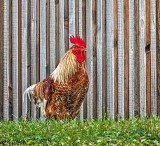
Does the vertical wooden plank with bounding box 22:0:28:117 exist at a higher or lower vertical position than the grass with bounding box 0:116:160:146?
higher

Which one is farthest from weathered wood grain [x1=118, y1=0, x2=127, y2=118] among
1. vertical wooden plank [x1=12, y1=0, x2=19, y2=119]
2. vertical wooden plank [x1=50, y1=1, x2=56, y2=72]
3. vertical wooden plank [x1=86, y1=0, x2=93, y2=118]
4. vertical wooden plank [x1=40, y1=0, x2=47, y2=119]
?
vertical wooden plank [x1=12, y1=0, x2=19, y2=119]

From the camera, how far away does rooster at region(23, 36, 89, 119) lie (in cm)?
868

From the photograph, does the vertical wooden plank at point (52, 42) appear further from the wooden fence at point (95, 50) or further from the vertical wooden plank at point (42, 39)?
the vertical wooden plank at point (42, 39)

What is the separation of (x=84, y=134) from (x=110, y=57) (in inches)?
116

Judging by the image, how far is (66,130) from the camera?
23.1 ft

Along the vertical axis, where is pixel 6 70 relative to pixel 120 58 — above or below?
below

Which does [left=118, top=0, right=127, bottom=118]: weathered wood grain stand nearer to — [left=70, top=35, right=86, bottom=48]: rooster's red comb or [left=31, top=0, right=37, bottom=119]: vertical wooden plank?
[left=70, top=35, right=86, bottom=48]: rooster's red comb

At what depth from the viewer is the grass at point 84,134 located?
6285 millimetres

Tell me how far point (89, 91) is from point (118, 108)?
482 mm

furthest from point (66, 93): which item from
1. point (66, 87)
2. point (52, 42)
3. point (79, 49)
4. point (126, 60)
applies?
point (126, 60)

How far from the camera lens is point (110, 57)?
376 inches

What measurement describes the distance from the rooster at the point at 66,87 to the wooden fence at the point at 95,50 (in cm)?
51

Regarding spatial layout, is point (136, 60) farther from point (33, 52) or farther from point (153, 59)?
point (33, 52)

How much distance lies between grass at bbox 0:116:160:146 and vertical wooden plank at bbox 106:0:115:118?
5.66 feet
